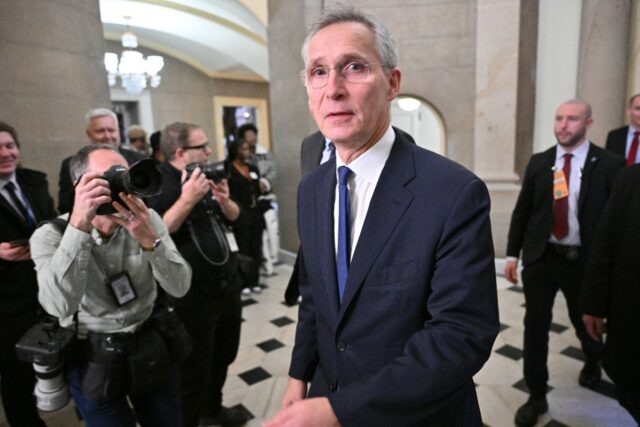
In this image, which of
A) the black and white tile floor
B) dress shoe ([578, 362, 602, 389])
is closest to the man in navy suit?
the black and white tile floor

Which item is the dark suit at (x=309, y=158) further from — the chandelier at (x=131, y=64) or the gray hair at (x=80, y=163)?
the chandelier at (x=131, y=64)

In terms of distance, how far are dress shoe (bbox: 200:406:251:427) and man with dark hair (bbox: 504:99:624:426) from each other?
1.69 m

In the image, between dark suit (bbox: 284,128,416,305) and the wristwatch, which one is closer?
the wristwatch

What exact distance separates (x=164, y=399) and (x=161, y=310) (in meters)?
0.37

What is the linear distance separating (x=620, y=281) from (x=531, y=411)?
117 centimetres

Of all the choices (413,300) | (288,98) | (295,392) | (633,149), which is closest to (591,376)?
(633,149)

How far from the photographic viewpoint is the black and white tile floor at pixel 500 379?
2754 mm

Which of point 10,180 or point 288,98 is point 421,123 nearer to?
point 288,98

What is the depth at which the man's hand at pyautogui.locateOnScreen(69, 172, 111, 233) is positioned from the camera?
1.46 metres

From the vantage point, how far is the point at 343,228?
3.95 feet

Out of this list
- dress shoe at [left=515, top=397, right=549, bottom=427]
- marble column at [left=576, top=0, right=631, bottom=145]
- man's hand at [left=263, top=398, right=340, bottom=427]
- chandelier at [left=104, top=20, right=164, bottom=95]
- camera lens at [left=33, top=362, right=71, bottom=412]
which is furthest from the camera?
chandelier at [left=104, top=20, right=164, bottom=95]

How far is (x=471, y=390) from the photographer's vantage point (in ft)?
4.10

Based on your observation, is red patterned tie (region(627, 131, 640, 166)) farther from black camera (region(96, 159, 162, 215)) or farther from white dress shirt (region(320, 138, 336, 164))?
black camera (region(96, 159, 162, 215))

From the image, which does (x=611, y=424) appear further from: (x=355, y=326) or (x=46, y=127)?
(x=46, y=127)
